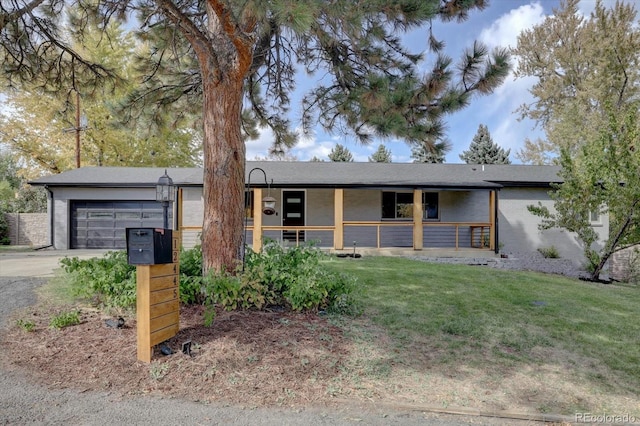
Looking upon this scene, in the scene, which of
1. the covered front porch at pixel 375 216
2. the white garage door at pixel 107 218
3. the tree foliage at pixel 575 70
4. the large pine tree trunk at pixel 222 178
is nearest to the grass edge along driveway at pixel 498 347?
the large pine tree trunk at pixel 222 178

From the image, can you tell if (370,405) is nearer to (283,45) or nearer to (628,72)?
(283,45)

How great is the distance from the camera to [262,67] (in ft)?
23.5

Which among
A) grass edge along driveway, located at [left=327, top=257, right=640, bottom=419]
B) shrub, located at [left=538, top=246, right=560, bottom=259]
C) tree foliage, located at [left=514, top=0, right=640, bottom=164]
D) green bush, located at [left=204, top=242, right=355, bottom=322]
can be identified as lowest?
grass edge along driveway, located at [left=327, top=257, right=640, bottom=419]

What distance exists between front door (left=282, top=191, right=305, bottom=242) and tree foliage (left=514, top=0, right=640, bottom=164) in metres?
16.2

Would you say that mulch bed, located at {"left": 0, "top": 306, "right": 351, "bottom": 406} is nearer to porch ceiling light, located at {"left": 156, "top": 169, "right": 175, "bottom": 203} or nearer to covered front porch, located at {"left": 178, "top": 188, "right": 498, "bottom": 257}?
porch ceiling light, located at {"left": 156, "top": 169, "right": 175, "bottom": 203}

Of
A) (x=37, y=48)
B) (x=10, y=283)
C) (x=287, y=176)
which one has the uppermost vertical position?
(x=37, y=48)

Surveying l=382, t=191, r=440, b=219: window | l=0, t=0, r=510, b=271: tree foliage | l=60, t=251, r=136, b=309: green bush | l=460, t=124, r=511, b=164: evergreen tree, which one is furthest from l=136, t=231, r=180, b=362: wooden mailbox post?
l=460, t=124, r=511, b=164: evergreen tree

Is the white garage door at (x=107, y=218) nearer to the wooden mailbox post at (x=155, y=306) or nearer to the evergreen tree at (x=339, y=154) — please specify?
the wooden mailbox post at (x=155, y=306)

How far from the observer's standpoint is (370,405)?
297 cm

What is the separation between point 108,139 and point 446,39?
20323 millimetres

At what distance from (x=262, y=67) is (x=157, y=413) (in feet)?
20.2

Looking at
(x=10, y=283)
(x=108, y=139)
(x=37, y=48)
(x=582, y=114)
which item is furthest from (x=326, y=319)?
(x=582, y=114)

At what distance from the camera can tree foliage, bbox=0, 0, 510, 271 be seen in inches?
178

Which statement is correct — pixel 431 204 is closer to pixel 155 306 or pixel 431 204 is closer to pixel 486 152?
pixel 155 306
